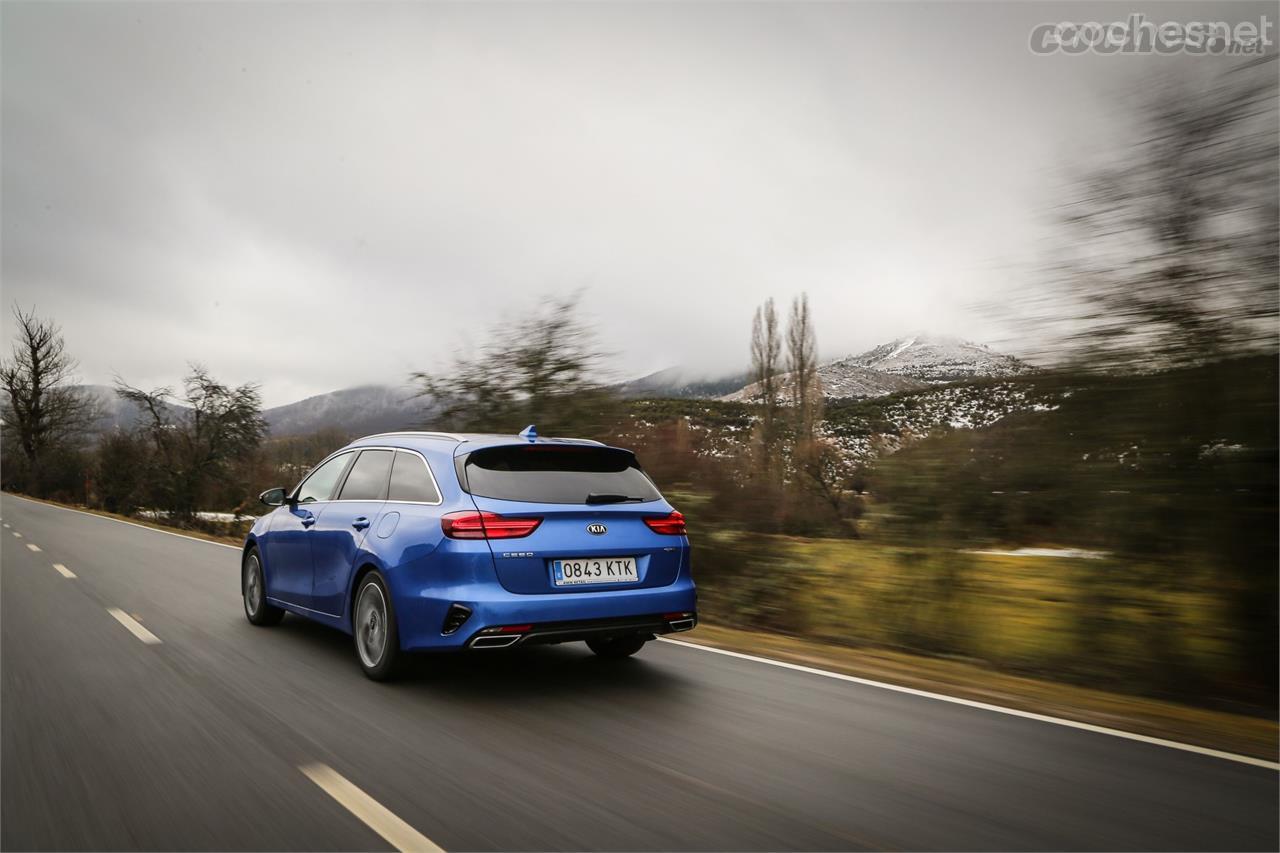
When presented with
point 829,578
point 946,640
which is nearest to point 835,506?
point 829,578

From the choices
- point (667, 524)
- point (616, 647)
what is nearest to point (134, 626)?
point (616, 647)

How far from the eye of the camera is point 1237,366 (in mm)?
5445

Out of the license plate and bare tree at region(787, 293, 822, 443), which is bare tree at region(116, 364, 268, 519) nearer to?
bare tree at region(787, 293, 822, 443)

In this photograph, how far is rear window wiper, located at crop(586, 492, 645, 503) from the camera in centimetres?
554

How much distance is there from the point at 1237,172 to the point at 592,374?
302 inches

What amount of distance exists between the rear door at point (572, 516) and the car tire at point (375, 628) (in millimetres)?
889

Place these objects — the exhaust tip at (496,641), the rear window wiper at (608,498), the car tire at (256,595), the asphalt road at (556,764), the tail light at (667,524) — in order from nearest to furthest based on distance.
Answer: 1. the asphalt road at (556,764)
2. the exhaust tip at (496,641)
3. the rear window wiper at (608,498)
4. the tail light at (667,524)
5. the car tire at (256,595)

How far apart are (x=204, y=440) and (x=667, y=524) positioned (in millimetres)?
34704

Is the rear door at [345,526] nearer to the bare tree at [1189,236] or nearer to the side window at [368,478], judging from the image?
the side window at [368,478]

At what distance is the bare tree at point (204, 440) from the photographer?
3447 cm

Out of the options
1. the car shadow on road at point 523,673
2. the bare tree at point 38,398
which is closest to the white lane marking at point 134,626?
the car shadow on road at point 523,673

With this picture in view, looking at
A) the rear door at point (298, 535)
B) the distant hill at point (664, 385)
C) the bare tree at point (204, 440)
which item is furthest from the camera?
the bare tree at point (204, 440)

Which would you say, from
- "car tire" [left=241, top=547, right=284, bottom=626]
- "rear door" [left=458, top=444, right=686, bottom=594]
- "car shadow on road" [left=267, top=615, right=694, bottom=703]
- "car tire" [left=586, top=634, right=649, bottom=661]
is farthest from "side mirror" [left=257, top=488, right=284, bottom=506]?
"car tire" [left=586, top=634, right=649, bottom=661]

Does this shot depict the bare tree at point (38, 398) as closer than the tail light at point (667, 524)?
No
